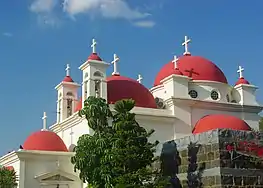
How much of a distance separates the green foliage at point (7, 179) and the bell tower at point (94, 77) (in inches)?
165

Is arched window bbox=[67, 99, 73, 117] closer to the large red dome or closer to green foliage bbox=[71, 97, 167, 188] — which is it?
the large red dome

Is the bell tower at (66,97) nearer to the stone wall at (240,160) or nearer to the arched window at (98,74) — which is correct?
the arched window at (98,74)

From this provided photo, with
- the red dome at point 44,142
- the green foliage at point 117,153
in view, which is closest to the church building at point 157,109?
the red dome at point 44,142

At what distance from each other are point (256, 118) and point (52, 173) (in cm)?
1007

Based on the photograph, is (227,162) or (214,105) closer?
(227,162)

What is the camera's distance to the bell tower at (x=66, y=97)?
2344cm

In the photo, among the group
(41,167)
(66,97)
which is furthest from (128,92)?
(66,97)

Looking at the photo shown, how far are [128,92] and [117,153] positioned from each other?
7.57 meters

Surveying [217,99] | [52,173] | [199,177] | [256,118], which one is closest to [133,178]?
[199,177]

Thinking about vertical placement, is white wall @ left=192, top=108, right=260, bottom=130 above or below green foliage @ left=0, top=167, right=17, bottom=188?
above

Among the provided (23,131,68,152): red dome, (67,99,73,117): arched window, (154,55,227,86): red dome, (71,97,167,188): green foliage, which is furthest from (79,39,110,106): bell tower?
(71,97,167,188): green foliage

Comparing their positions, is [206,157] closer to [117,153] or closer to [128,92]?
[117,153]

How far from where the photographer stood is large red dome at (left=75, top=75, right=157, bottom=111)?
19.5 metres

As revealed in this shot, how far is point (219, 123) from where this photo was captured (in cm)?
1883
